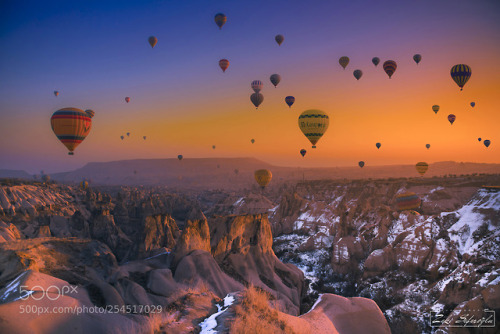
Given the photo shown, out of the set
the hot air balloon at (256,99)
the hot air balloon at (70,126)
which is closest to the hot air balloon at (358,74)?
the hot air balloon at (256,99)

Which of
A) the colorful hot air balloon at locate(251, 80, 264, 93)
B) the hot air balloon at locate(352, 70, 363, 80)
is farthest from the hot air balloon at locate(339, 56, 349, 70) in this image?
the colorful hot air balloon at locate(251, 80, 264, 93)

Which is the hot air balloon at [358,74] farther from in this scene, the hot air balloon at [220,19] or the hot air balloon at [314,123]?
the hot air balloon at [220,19]

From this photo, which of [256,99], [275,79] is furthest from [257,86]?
[275,79]

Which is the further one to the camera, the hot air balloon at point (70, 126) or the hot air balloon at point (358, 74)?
the hot air balloon at point (358, 74)

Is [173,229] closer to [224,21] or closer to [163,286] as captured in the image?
[163,286]

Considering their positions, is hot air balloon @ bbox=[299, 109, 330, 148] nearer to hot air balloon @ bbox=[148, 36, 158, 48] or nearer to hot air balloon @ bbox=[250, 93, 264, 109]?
hot air balloon @ bbox=[250, 93, 264, 109]
